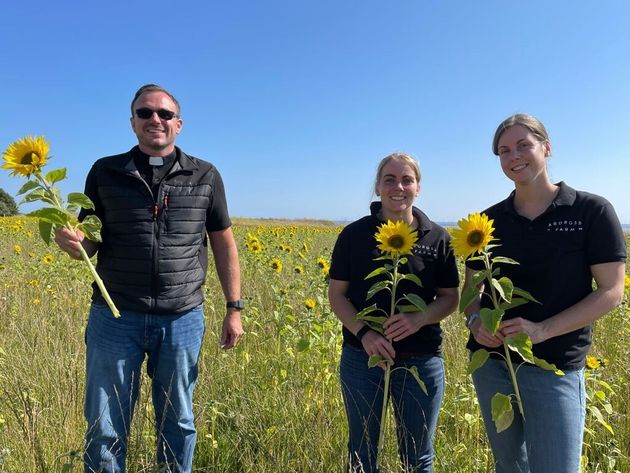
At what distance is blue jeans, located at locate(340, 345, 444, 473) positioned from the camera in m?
2.20

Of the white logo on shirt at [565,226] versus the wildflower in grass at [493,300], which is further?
the white logo on shirt at [565,226]

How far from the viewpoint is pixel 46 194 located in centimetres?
141

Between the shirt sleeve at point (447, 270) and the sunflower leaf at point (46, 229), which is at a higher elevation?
the sunflower leaf at point (46, 229)

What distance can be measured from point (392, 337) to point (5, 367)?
2.77 metres

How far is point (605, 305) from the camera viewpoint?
1.74 metres

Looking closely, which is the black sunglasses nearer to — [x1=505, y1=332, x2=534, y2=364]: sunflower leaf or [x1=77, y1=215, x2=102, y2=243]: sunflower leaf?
[x1=77, y1=215, x2=102, y2=243]: sunflower leaf

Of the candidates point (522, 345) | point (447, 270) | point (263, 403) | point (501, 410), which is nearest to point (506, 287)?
point (522, 345)

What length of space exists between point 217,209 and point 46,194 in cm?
116

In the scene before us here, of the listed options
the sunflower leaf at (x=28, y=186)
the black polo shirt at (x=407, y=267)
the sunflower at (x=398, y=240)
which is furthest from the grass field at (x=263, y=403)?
the sunflower leaf at (x=28, y=186)

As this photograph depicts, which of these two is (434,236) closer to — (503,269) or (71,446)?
(503,269)

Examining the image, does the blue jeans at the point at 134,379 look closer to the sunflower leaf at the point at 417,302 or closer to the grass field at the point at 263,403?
the grass field at the point at 263,403

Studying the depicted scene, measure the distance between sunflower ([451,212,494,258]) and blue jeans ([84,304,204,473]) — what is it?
136cm

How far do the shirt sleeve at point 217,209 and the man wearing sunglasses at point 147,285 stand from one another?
0.29 feet

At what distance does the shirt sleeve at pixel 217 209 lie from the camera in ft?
8.24
